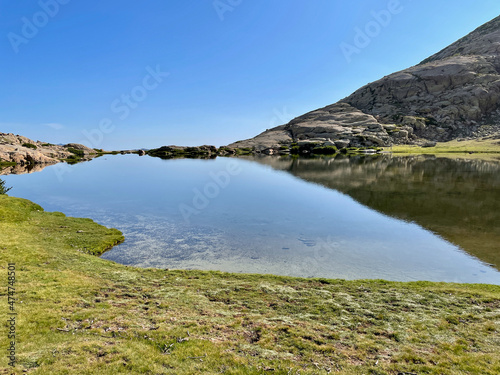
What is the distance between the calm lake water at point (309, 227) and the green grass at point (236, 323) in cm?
458

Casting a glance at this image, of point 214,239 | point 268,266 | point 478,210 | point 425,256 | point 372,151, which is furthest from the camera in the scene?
point 372,151

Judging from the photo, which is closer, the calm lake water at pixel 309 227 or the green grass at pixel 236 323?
the green grass at pixel 236 323

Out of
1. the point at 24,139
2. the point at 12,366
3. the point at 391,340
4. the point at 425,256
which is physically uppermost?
the point at 24,139

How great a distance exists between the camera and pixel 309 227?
36.7 meters

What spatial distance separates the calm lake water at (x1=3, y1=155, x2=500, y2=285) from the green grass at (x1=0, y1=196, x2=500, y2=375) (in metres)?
4.58

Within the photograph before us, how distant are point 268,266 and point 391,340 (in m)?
13.5

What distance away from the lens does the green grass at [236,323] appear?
33.6 feet

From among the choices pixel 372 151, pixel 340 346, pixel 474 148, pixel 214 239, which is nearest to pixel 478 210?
pixel 214 239

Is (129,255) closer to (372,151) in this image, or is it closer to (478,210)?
(478,210)

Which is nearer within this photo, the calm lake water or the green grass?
the green grass

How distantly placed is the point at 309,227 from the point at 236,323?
24.6 m

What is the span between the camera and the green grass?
10242 mm

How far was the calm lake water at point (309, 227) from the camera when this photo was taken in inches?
990

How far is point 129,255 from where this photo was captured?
1099 inches
